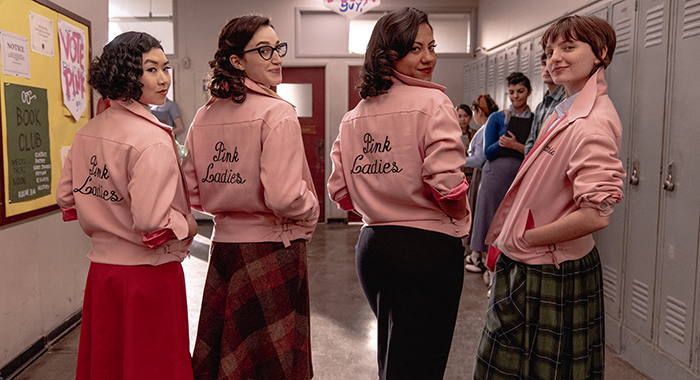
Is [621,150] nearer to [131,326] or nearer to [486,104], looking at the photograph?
[486,104]

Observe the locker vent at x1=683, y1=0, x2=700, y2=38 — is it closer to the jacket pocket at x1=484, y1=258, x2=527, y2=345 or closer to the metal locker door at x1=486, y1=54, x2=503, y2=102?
the jacket pocket at x1=484, y1=258, x2=527, y2=345

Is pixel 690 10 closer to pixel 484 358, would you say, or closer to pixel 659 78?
pixel 659 78

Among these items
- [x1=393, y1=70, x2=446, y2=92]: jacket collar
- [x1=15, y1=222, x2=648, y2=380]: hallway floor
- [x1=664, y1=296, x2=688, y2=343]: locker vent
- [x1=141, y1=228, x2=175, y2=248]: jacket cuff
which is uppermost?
[x1=393, y1=70, x2=446, y2=92]: jacket collar

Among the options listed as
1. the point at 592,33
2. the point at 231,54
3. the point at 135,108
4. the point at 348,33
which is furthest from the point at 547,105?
the point at 348,33

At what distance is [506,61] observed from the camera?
4648mm

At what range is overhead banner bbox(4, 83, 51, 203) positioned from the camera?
2.36 metres

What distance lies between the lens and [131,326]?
1480 mm

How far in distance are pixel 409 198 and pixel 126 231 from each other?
0.84 meters

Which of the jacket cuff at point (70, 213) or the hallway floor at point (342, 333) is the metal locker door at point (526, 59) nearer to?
the hallway floor at point (342, 333)

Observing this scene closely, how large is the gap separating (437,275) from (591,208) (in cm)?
45

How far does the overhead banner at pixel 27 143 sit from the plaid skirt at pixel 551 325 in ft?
7.45

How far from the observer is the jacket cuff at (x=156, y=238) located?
140cm

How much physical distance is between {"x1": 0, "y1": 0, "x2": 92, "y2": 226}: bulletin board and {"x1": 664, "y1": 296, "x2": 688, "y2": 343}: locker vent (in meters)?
3.07

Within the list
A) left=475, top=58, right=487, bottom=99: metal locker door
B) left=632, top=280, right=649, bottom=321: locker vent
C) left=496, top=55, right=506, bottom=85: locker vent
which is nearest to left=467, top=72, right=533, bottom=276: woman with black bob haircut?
left=632, top=280, right=649, bottom=321: locker vent
